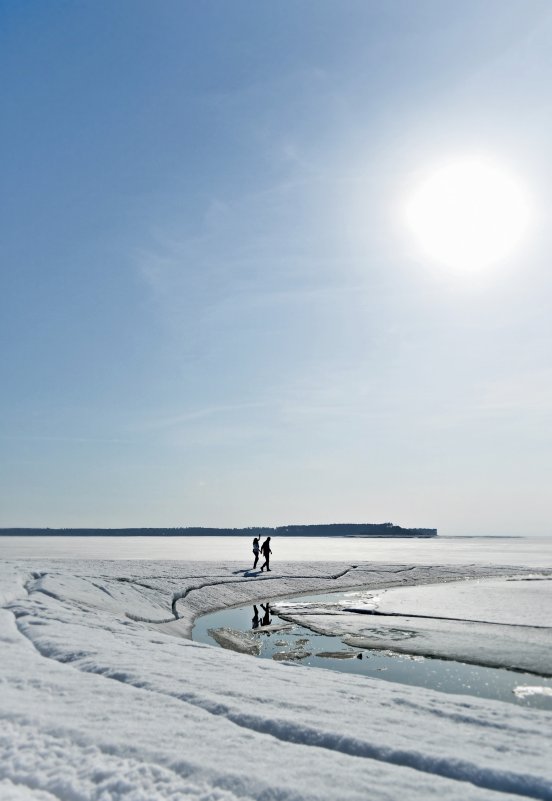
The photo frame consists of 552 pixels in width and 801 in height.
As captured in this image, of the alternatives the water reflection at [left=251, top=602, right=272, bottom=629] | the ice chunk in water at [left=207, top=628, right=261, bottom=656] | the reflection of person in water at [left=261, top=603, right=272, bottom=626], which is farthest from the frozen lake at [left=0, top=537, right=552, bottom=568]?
the ice chunk in water at [left=207, top=628, right=261, bottom=656]

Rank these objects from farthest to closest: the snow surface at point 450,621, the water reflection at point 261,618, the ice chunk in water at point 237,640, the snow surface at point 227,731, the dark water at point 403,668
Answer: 1. the water reflection at point 261,618
2. the ice chunk in water at point 237,640
3. the snow surface at point 450,621
4. the dark water at point 403,668
5. the snow surface at point 227,731

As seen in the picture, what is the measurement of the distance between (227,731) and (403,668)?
724cm

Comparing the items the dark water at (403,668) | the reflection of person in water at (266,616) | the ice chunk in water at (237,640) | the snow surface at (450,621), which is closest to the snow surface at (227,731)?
the dark water at (403,668)

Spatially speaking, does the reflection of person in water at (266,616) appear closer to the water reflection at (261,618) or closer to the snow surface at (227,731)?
the water reflection at (261,618)

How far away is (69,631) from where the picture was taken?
11531 millimetres

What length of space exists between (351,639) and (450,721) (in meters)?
8.80

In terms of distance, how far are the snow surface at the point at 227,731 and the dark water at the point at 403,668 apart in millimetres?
2298

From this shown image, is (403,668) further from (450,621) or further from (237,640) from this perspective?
(450,621)

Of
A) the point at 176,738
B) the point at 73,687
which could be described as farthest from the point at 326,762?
the point at 73,687

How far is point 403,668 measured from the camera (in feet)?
39.0

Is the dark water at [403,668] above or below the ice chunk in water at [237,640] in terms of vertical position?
above

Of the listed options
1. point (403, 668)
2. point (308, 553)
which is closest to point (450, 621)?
point (403, 668)

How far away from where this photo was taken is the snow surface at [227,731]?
181 inches

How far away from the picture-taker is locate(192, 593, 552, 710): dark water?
10.1 m
